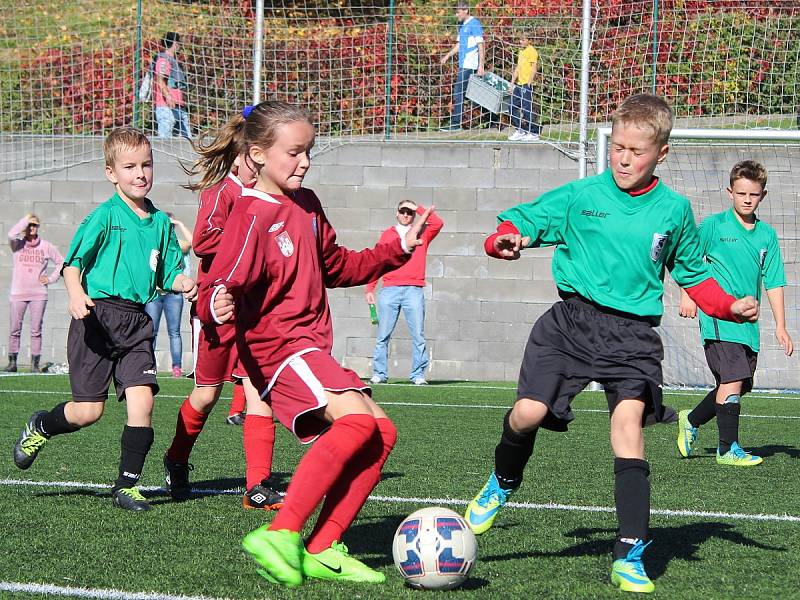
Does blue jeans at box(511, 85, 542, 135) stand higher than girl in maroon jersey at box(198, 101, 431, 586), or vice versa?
blue jeans at box(511, 85, 542, 135)

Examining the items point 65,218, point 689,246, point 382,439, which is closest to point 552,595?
point 382,439

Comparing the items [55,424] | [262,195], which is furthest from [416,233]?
[55,424]

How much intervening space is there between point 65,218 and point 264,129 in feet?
38.9

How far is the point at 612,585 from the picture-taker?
145 inches

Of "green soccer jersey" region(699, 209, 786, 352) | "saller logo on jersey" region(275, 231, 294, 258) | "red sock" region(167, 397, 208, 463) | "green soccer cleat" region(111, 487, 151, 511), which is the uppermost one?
"saller logo on jersey" region(275, 231, 294, 258)

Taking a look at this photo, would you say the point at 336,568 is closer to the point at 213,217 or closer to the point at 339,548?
the point at 339,548

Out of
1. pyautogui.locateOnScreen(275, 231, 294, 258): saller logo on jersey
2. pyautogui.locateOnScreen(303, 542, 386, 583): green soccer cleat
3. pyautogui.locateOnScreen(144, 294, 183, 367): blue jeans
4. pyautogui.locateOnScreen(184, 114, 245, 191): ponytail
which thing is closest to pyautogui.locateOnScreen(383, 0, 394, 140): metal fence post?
pyautogui.locateOnScreen(144, 294, 183, 367): blue jeans

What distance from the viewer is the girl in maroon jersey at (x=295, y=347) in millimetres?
3627

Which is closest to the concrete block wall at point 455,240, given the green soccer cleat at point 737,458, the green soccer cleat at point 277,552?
the green soccer cleat at point 737,458

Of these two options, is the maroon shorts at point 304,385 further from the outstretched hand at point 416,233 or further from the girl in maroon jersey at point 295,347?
the outstretched hand at point 416,233

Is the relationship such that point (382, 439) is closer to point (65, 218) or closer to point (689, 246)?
point (689, 246)

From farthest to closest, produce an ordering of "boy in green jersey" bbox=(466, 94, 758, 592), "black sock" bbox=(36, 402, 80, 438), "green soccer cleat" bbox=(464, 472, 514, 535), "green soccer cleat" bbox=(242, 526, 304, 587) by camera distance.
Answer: "black sock" bbox=(36, 402, 80, 438) → "green soccer cleat" bbox=(464, 472, 514, 535) → "boy in green jersey" bbox=(466, 94, 758, 592) → "green soccer cleat" bbox=(242, 526, 304, 587)

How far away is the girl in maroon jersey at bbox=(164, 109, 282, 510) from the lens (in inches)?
208

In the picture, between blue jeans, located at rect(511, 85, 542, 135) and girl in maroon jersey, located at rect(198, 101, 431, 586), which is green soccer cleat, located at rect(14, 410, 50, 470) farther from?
blue jeans, located at rect(511, 85, 542, 135)
